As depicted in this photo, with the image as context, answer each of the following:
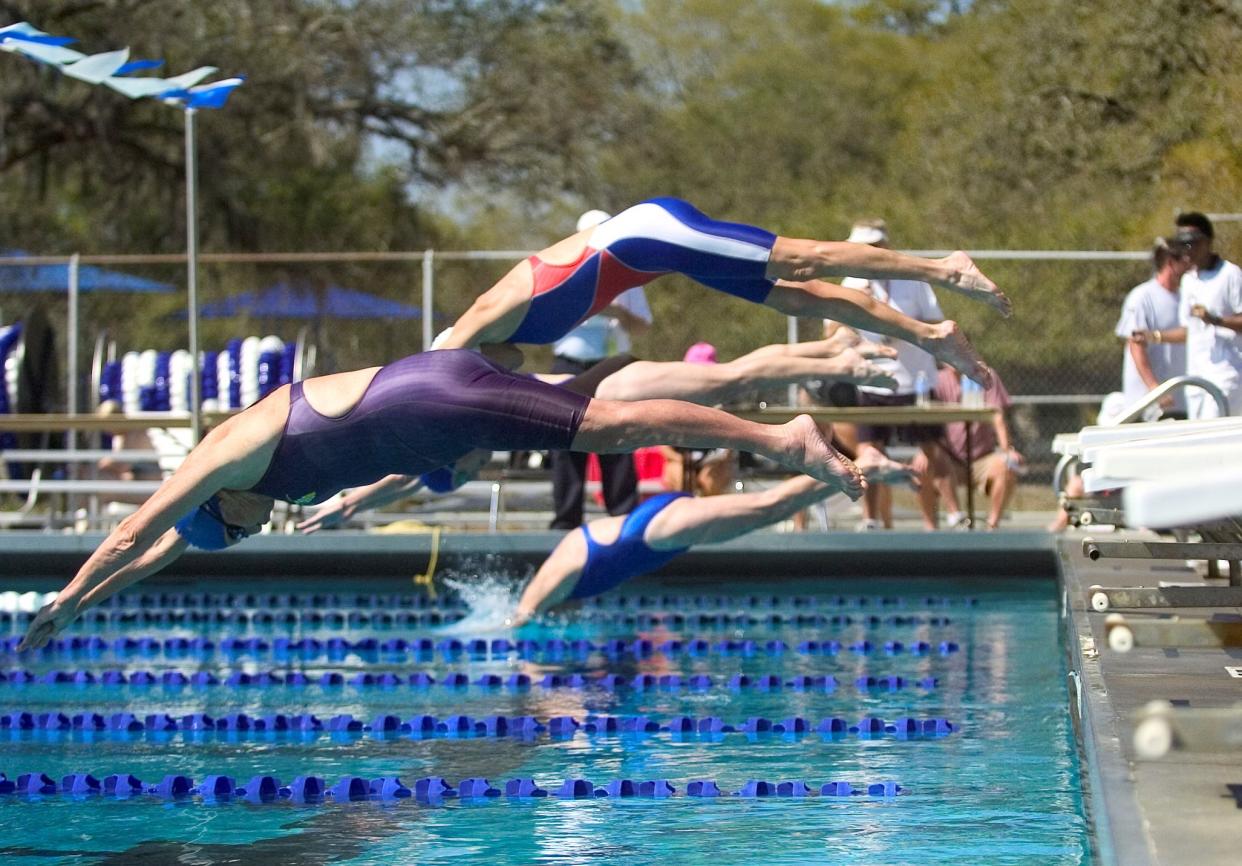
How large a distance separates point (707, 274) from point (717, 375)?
1.31 m

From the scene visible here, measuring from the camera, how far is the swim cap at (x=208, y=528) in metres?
5.85

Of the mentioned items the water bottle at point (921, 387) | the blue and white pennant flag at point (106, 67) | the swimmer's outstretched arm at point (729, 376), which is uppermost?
the blue and white pennant flag at point (106, 67)

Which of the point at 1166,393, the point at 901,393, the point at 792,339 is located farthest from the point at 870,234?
the point at 792,339

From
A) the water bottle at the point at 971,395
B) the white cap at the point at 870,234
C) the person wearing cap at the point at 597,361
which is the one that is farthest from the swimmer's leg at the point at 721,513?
the water bottle at the point at 971,395

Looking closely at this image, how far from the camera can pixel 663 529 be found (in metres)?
8.14

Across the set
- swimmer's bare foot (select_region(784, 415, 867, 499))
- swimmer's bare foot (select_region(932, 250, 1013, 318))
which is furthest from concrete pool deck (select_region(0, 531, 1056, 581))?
swimmer's bare foot (select_region(784, 415, 867, 499))

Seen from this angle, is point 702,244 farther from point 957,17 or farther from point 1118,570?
point 957,17

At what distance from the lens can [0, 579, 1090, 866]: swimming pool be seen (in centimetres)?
465

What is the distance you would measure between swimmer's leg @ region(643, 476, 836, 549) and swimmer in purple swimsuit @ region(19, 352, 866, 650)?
2.41 m

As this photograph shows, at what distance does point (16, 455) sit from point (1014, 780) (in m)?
Answer: 8.97

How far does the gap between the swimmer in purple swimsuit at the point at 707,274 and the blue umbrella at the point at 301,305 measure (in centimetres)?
1015

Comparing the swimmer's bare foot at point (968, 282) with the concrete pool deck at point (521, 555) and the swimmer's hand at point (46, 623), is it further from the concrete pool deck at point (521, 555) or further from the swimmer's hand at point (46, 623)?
the concrete pool deck at point (521, 555)

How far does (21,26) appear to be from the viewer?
26.2ft

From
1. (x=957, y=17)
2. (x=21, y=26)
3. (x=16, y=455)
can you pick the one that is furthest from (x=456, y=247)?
(x=21, y=26)
